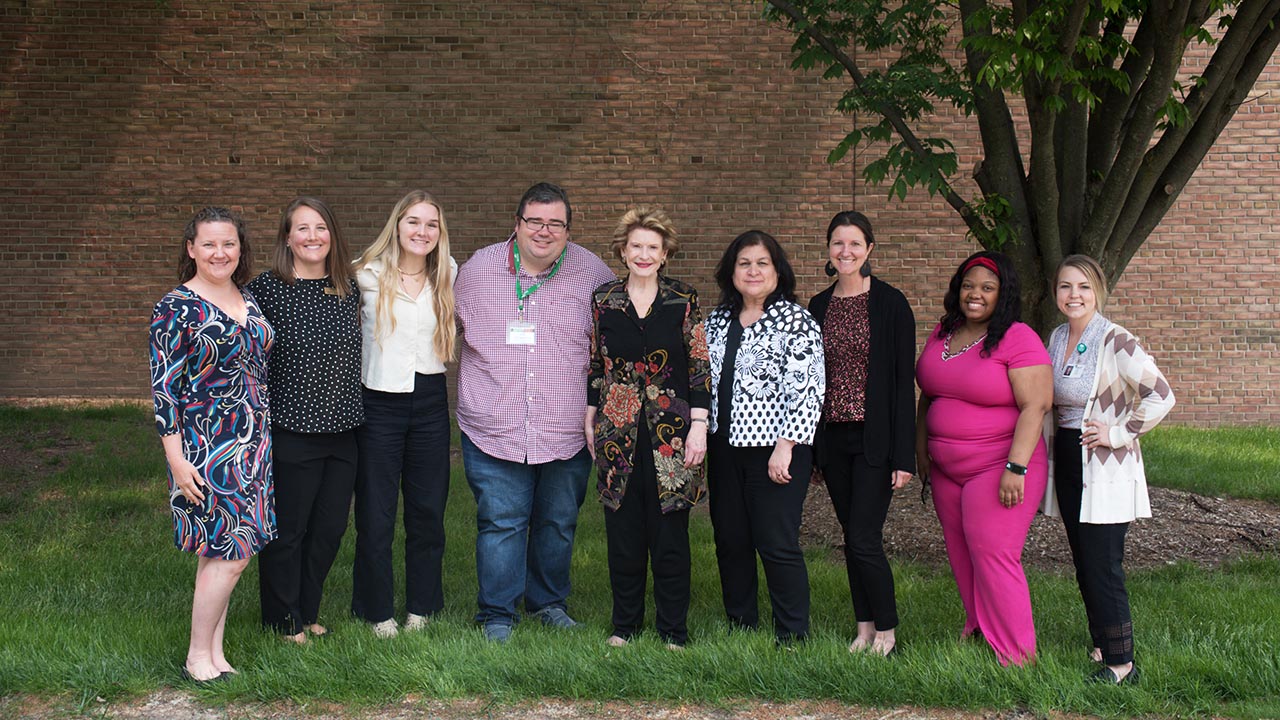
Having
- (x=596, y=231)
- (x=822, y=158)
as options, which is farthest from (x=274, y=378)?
(x=822, y=158)

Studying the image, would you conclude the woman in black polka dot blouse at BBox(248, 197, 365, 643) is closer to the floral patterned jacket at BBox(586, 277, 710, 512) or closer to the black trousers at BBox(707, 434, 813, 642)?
the floral patterned jacket at BBox(586, 277, 710, 512)

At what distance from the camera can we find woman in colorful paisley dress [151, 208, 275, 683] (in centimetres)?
384

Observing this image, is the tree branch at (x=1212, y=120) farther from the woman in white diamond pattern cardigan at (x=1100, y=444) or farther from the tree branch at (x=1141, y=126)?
the woman in white diamond pattern cardigan at (x=1100, y=444)

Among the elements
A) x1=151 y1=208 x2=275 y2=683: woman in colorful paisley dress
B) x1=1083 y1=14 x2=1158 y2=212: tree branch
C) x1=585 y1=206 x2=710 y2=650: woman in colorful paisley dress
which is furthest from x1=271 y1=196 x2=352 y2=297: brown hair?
x1=1083 y1=14 x2=1158 y2=212: tree branch

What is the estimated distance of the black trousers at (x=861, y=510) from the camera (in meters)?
Result: 4.35

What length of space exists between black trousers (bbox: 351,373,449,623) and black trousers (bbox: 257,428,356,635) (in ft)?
0.36

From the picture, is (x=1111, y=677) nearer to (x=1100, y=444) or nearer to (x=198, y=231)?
(x=1100, y=444)

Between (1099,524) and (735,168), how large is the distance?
26.1 ft

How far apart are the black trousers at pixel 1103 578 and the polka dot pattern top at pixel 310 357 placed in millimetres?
3119

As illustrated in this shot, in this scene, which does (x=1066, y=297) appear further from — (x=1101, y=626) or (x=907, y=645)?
(x=907, y=645)

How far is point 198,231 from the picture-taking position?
3996 millimetres

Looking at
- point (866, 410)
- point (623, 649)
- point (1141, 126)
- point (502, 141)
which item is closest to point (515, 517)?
point (623, 649)

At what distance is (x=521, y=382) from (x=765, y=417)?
1.19m

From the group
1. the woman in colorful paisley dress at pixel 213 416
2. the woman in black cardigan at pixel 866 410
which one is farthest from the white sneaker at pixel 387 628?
the woman in black cardigan at pixel 866 410
